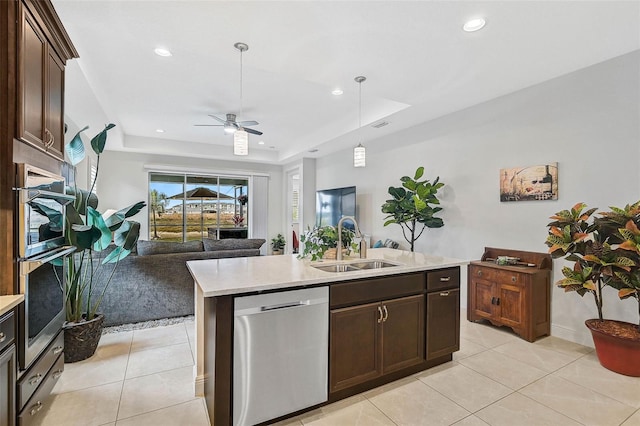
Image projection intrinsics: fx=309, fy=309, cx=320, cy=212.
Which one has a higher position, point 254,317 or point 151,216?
point 151,216

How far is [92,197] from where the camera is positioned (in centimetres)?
276

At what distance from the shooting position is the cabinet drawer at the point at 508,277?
A: 317cm

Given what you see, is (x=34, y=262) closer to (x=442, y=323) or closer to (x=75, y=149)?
(x=75, y=149)

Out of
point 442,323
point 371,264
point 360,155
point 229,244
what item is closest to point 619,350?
point 442,323

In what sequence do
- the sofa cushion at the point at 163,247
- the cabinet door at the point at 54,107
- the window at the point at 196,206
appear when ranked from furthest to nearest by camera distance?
the window at the point at 196,206 → the sofa cushion at the point at 163,247 → the cabinet door at the point at 54,107

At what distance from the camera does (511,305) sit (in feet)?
10.6

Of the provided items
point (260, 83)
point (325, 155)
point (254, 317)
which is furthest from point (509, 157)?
point (325, 155)

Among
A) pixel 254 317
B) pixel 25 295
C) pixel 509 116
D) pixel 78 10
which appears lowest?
pixel 254 317

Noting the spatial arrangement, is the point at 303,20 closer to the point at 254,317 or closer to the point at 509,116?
the point at 254,317

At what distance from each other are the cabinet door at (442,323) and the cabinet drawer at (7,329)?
2.51m

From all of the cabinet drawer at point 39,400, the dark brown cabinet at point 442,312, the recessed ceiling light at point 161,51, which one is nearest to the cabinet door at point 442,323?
the dark brown cabinet at point 442,312

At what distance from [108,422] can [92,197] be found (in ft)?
5.97

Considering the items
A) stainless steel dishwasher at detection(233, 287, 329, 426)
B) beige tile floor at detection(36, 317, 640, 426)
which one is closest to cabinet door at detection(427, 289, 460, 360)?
beige tile floor at detection(36, 317, 640, 426)

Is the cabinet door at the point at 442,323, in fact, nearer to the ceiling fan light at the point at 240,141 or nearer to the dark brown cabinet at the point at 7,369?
the ceiling fan light at the point at 240,141
